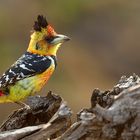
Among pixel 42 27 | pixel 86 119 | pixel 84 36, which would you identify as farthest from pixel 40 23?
pixel 84 36

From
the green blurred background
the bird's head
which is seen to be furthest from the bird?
the green blurred background

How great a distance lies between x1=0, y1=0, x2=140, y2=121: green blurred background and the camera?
693 inches

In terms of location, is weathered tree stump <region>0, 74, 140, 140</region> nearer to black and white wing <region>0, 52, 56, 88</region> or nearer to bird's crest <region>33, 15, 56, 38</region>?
black and white wing <region>0, 52, 56, 88</region>

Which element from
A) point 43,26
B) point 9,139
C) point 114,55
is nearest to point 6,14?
point 114,55

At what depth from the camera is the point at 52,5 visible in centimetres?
2028

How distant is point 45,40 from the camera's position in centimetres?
920

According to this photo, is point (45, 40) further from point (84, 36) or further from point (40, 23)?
point (84, 36)

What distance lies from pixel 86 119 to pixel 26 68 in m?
1.80

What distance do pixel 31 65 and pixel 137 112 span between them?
6.73ft

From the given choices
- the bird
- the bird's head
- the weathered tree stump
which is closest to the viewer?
the weathered tree stump

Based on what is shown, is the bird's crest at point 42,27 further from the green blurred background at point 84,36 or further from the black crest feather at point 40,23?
the green blurred background at point 84,36

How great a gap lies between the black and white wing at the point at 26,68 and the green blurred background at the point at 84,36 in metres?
7.60

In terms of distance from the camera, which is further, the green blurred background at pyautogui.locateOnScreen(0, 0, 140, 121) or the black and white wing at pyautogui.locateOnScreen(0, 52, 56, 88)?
the green blurred background at pyautogui.locateOnScreen(0, 0, 140, 121)

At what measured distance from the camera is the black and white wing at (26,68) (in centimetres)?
884
